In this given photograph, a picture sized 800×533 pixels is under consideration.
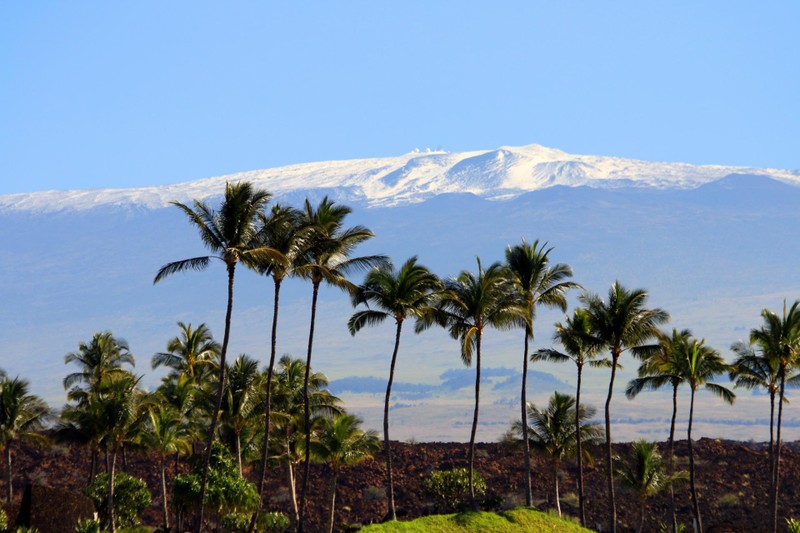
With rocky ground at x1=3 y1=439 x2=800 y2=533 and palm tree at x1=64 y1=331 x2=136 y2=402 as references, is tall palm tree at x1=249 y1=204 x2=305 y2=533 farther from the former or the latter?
rocky ground at x1=3 y1=439 x2=800 y2=533

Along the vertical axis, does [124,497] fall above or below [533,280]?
below

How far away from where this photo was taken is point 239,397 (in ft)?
223

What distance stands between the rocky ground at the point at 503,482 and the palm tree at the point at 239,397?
23273 millimetres

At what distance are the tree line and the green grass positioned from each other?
3.92 m

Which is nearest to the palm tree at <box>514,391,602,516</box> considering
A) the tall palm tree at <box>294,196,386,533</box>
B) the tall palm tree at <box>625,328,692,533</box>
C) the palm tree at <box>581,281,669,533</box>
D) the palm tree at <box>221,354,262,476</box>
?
the tall palm tree at <box>625,328,692,533</box>

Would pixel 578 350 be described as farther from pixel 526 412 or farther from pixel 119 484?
pixel 119 484

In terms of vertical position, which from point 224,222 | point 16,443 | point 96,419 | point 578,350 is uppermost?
point 224,222

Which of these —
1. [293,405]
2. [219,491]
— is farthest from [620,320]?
[219,491]

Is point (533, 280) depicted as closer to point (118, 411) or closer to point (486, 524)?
point (486, 524)

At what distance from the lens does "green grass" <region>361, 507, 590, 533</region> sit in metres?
56.3

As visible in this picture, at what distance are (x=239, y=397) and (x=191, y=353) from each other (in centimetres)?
1694

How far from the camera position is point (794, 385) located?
75.4 metres

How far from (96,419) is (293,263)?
48.3 ft

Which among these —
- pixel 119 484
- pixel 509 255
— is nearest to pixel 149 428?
pixel 119 484
